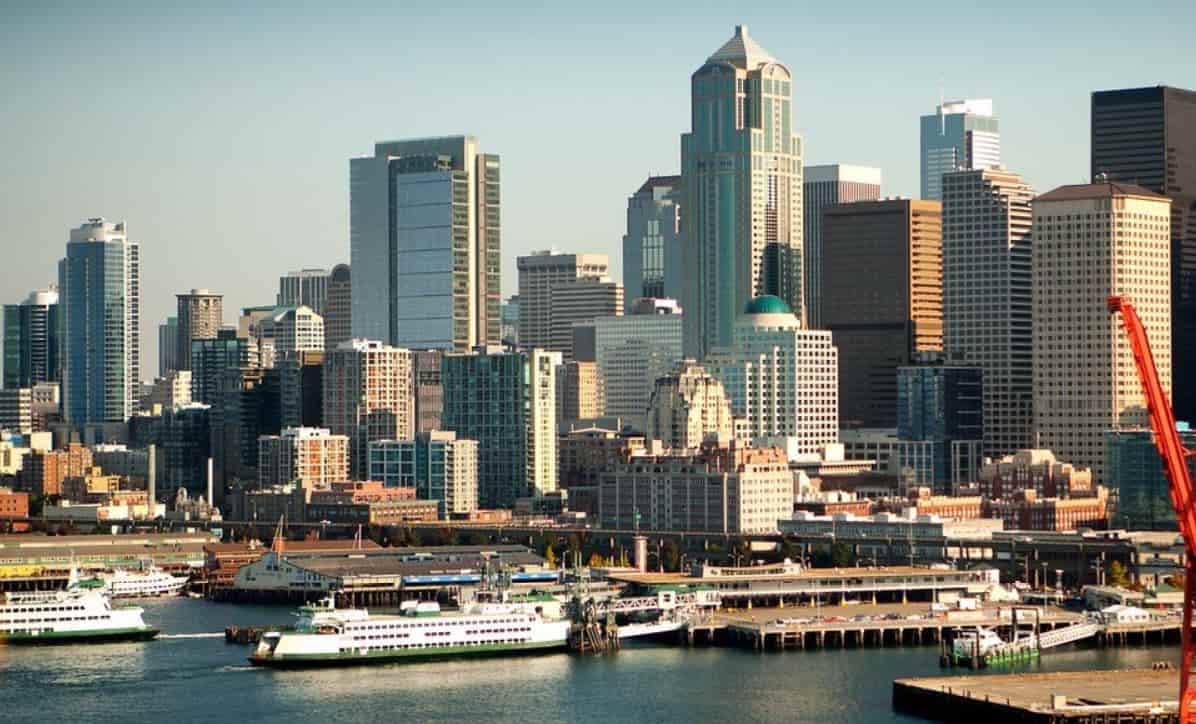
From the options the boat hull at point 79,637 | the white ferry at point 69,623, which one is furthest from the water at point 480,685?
the white ferry at point 69,623

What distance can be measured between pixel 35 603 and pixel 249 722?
30.0 m

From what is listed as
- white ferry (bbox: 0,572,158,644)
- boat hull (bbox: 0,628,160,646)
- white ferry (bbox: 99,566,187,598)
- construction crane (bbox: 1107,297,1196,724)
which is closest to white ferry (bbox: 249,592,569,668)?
boat hull (bbox: 0,628,160,646)

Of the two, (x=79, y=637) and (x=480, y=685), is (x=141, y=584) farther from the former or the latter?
(x=480, y=685)

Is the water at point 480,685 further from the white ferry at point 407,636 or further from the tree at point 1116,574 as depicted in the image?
the tree at point 1116,574

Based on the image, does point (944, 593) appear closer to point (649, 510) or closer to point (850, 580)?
point (850, 580)

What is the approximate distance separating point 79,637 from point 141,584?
82.8 feet

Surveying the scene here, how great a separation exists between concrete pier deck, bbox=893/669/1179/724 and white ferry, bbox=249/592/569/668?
20515mm

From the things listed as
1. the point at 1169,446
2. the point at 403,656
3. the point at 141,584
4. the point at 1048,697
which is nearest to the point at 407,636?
the point at 403,656

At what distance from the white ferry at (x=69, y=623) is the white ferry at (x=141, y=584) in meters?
17.7

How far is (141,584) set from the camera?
145000mm

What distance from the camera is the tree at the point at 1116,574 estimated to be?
140375 mm

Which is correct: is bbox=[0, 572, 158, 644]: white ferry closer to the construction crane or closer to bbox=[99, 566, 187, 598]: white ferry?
bbox=[99, 566, 187, 598]: white ferry

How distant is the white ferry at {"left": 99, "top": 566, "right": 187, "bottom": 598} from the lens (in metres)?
142

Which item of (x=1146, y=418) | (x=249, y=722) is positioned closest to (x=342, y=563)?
(x=249, y=722)
